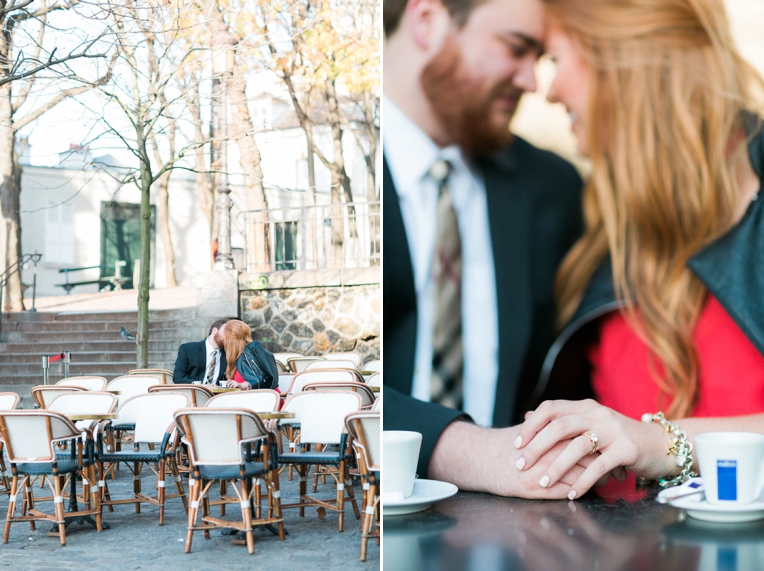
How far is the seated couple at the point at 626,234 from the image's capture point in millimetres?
1771

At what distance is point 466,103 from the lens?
190cm

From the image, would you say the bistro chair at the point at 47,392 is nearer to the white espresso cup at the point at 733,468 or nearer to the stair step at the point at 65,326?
the white espresso cup at the point at 733,468

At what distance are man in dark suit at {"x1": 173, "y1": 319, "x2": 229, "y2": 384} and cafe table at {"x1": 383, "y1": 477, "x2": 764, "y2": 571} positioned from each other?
544 centimetres

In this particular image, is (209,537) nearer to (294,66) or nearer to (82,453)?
(82,453)

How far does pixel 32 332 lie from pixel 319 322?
448 centimetres

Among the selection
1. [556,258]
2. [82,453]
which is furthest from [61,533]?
[556,258]

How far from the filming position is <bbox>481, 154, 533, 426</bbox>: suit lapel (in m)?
1.86

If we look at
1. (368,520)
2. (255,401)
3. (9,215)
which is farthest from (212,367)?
(9,215)

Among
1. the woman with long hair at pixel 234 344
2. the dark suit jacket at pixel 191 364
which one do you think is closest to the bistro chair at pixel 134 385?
the dark suit jacket at pixel 191 364

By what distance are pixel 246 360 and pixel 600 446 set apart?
5.19m

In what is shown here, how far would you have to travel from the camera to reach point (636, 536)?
1369mm

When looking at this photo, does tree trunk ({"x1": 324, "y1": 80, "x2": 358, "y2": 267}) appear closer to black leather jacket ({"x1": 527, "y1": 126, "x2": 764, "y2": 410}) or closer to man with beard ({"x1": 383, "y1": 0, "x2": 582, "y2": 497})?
man with beard ({"x1": 383, "y1": 0, "x2": 582, "y2": 497})

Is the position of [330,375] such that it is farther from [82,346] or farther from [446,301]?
[82,346]

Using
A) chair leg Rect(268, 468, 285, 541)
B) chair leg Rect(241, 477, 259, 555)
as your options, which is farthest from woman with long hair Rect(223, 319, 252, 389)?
chair leg Rect(241, 477, 259, 555)
